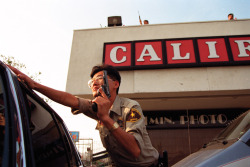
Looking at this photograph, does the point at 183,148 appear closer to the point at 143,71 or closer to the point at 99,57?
the point at 143,71

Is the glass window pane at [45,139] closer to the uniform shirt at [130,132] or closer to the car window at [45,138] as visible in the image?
the car window at [45,138]

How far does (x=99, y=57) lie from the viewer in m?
5.59

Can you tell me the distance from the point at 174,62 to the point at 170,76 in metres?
0.38

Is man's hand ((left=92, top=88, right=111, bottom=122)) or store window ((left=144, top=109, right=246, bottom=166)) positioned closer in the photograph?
man's hand ((left=92, top=88, right=111, bottom=122))

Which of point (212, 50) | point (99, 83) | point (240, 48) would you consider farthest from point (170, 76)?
point (99, 83)

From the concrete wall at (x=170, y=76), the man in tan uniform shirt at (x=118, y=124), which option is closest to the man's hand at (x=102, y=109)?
the man in tan uniform shirt at (x=118, y=124)

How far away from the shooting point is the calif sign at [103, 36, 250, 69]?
5027mm

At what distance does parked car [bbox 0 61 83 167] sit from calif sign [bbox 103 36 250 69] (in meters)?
3.94

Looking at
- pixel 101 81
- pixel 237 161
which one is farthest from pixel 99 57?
pixel 237 161

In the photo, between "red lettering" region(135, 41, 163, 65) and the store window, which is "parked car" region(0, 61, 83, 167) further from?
the store window

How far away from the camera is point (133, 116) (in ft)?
5.50

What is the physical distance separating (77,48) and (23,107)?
5.03m

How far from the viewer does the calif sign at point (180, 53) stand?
198 inches

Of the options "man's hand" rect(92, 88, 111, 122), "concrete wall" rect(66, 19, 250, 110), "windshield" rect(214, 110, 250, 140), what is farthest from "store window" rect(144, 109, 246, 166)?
"man's hand" rect(92, 88, 111, 122)
